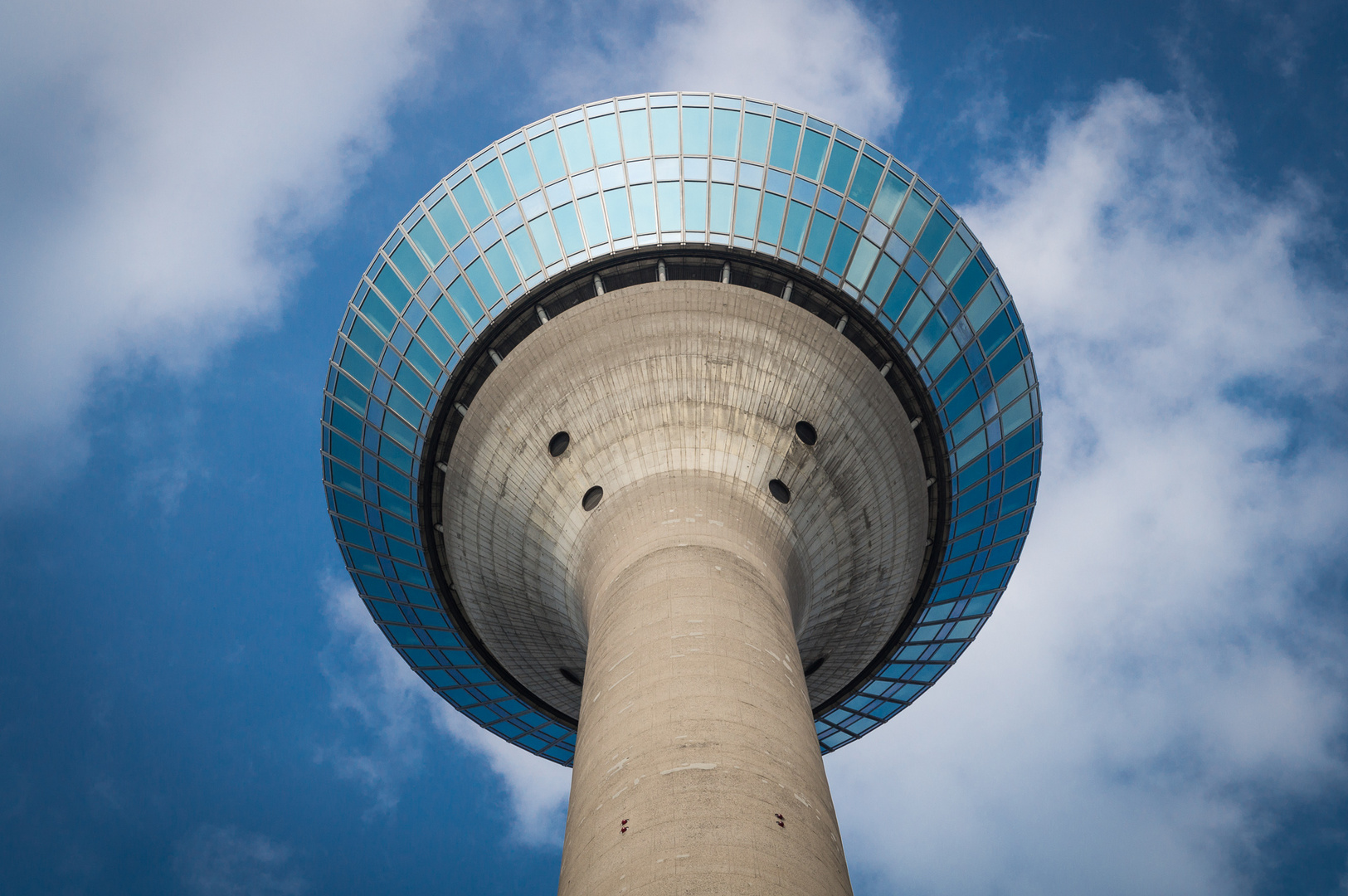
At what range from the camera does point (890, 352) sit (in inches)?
961

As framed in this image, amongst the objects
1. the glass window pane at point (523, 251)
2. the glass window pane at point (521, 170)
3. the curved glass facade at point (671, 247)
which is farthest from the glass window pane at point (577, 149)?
the glass window pane at point (523, 251)

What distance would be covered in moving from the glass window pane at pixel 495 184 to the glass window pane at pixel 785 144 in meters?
6.74

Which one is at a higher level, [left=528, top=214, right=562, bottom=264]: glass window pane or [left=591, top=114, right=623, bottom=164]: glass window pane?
[left=591, top=114, right=623, bottom=164]: glass window pane

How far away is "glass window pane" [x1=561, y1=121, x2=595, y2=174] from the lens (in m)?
24.1

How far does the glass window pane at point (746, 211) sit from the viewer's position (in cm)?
2356

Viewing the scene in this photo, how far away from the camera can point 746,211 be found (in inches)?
931

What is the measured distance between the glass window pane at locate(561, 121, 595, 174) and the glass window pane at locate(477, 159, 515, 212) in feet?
5.60

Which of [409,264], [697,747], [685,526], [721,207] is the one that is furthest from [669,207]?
[697,747]

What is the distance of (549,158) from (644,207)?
2.84m

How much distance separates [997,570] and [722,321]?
14.0 m

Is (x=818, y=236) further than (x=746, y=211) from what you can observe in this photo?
Yes

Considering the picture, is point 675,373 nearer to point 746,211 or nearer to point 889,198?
point 746,211

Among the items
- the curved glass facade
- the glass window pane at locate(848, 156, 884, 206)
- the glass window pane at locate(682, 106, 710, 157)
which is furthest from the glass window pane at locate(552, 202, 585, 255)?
the glass window pane at locate(848, 156, 884, 206)

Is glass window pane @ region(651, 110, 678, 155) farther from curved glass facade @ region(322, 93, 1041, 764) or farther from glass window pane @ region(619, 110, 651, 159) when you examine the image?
glass window pane @ region(619, 110, 651, 159)
